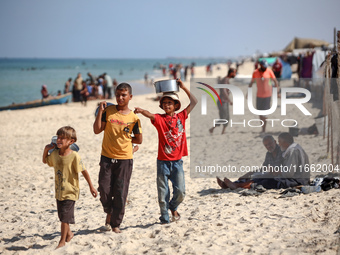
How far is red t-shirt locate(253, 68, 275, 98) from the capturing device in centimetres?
953

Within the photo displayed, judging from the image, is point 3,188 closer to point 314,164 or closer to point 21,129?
point 314,164

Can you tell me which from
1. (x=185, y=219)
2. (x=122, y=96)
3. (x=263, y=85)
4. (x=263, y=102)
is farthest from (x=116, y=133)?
(x=263, y=102)

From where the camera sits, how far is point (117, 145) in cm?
428

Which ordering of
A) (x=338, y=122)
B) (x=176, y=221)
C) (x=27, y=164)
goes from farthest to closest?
(x=27, y=164)
(x=338, y=122)
(x=176, y=221)

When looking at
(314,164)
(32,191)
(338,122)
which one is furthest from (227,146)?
(32,191)

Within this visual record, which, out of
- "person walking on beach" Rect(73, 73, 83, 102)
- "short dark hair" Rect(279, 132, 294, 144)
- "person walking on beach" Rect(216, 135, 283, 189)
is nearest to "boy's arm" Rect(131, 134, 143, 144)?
"person walking on beach" Rect(216, 135, 283, 189)

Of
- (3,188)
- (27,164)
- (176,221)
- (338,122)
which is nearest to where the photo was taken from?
(176,221)

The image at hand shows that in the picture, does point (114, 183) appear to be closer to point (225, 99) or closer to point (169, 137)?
point (169, 137)

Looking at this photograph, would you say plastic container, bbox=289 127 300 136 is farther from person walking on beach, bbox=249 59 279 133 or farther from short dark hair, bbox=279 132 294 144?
short dark hair, bbox=279 132 294 144

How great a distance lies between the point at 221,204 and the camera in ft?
17.8

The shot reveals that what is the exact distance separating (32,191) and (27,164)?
2.11 m

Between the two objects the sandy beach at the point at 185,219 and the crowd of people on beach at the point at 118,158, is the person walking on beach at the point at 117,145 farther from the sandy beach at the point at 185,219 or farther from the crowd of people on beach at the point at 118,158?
the sandy beach at the point at 185,219

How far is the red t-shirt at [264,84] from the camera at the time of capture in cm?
953

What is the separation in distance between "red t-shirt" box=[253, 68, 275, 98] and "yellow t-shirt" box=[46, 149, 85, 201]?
6468 mm
